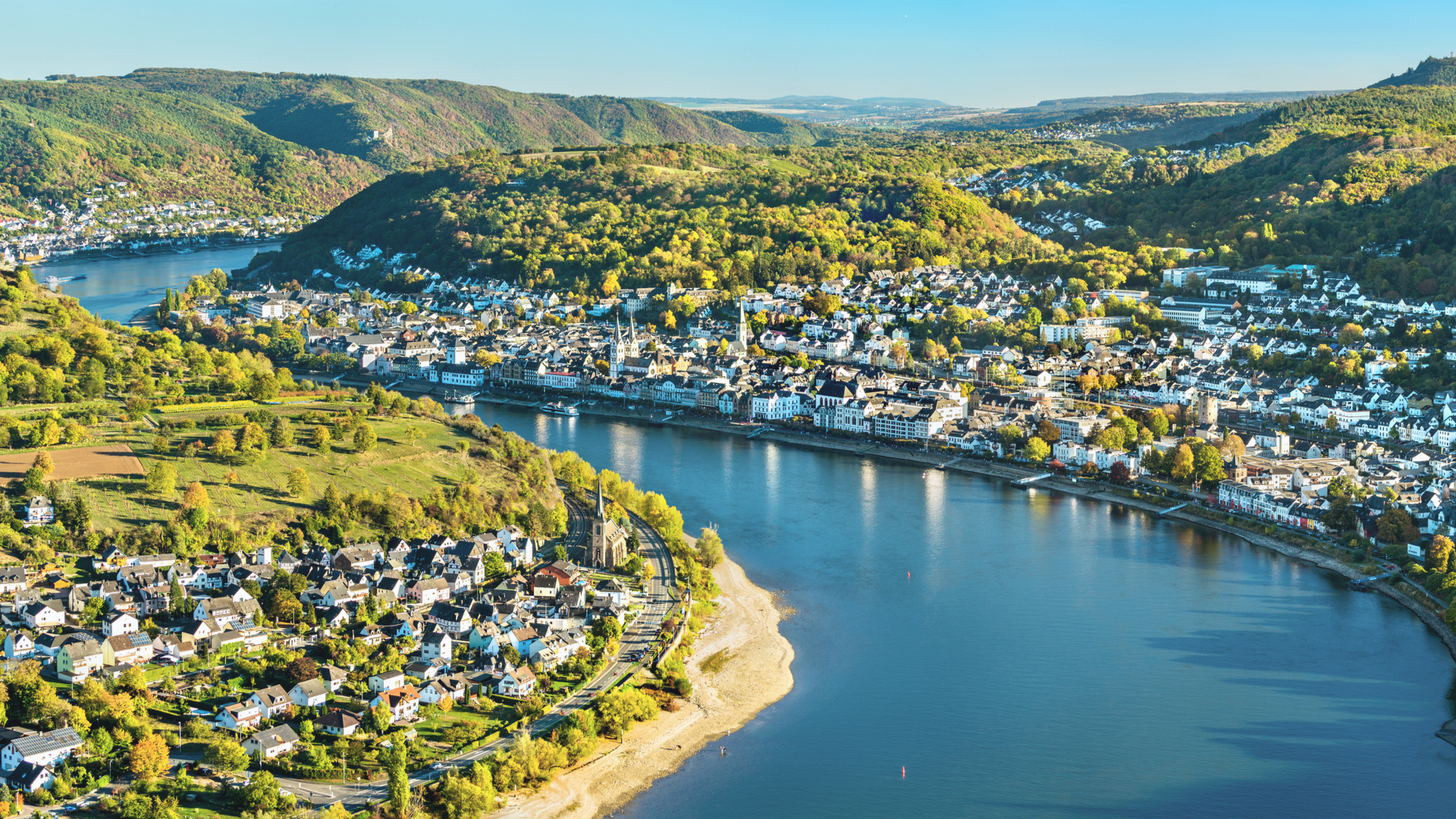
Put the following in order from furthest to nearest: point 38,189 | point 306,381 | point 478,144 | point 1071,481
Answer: point 478,144 < point 38,189 < point 306,381 < point 1071,481

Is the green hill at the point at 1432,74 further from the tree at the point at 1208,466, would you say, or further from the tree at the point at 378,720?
the tree at the point at 378,720

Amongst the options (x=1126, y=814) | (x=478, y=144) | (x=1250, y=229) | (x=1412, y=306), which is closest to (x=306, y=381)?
A: (x=1126, y=814)

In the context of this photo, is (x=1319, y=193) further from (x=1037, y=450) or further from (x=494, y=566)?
(x=494, y=566)

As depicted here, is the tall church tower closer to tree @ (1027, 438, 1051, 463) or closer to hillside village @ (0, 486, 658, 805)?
tree @ (1027, 438, 1051, 463)

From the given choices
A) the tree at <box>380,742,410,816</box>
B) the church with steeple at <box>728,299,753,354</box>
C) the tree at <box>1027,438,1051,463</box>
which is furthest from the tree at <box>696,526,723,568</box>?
the church with steeple at <box>728,299,753,354</box>

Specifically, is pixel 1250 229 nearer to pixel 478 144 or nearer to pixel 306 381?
pixel 306 381

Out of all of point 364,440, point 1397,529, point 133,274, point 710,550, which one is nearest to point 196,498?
point 364,440

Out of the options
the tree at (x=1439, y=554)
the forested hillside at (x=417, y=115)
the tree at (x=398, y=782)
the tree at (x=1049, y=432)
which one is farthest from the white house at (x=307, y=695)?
the forested hillside at (x=417, y=115)
